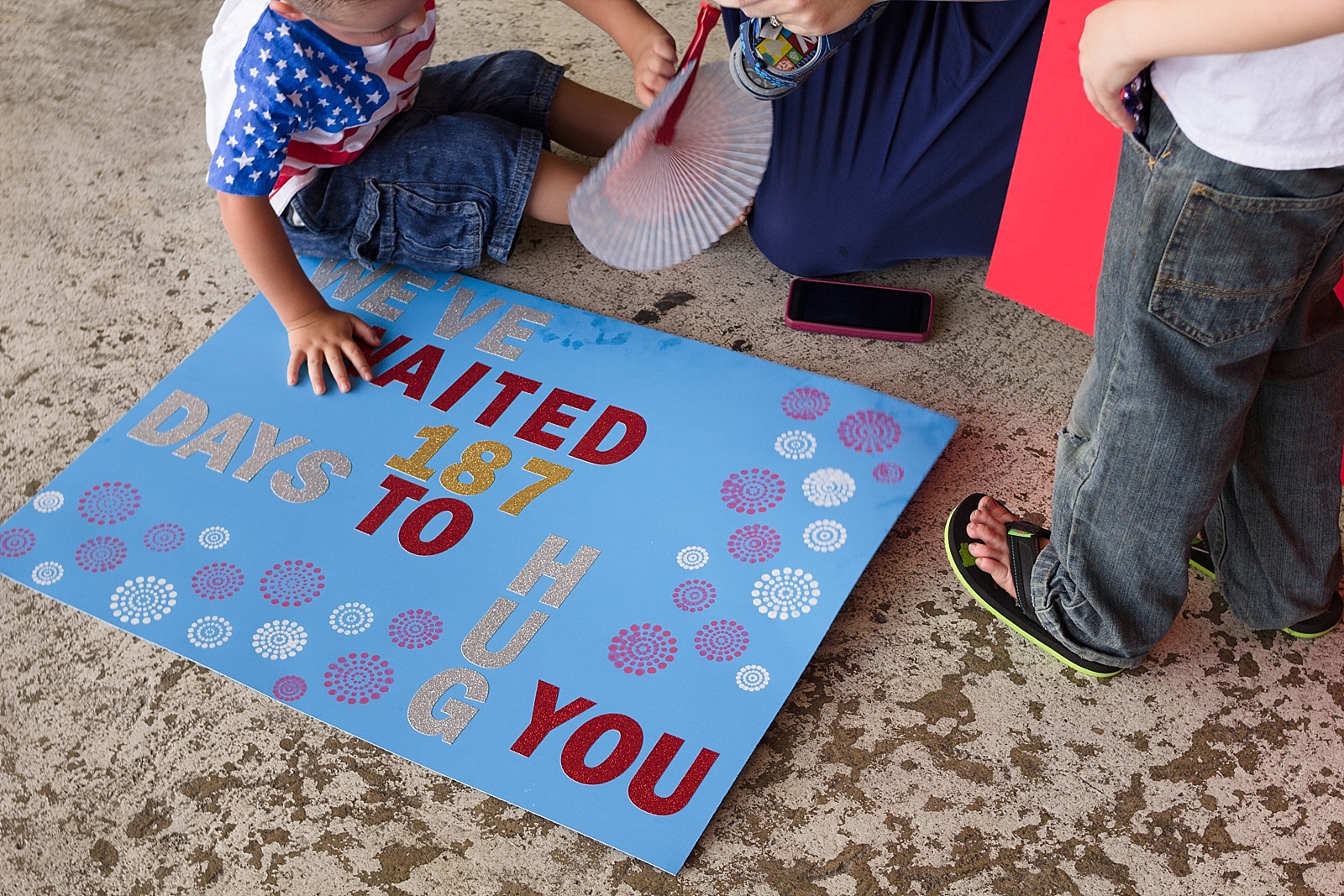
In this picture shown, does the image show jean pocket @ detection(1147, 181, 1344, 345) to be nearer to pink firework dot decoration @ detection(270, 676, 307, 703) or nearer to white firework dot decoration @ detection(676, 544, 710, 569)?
white firework dot decoration @ detection(676, 544, 710, 569)

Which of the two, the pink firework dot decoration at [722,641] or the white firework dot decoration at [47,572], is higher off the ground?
the pink firework dot decoration at [722,641]

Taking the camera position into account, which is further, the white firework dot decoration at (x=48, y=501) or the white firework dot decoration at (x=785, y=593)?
the white firework dot decoration at (x=48, y=501)

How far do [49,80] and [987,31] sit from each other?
125 centimetres

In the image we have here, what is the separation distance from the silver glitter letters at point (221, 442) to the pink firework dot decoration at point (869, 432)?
1.85 feet

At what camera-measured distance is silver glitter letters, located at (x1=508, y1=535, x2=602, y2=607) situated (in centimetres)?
93

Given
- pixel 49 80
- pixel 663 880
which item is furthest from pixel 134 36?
pixel 663 880

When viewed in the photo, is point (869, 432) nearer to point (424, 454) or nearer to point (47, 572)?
point (424, 454)

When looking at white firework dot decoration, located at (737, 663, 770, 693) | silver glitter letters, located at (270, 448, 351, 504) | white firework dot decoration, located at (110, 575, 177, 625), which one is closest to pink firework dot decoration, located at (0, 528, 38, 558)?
white firework dot decoration, located at (110, 575, 177, 625)

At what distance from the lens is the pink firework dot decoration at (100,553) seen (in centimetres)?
96

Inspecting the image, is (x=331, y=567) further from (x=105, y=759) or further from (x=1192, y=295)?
(x=1192, y=295)

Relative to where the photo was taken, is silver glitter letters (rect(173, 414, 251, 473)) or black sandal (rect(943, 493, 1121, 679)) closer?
black sandal (rect(943, 493, 1121, 679))

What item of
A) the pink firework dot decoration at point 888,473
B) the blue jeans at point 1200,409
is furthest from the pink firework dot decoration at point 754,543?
the blue jeans at point 1200,409

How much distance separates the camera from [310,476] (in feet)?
3.36

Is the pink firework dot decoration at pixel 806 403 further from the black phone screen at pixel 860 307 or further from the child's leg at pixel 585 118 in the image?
the child's leg at pixel 585 118
